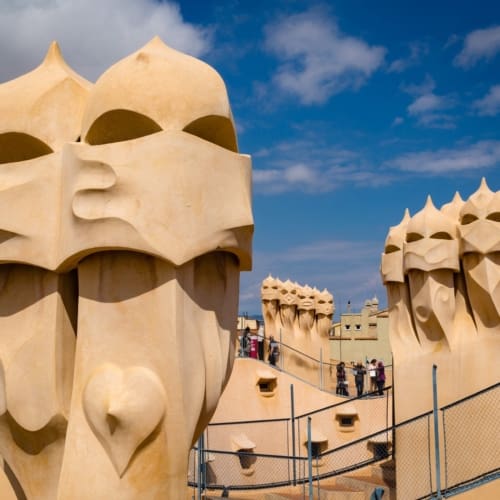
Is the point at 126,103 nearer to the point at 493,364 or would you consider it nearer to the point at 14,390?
the point at 14,390

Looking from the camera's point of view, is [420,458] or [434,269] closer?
[420,458]

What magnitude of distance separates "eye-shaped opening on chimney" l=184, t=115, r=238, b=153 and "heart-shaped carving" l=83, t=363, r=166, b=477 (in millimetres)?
2068

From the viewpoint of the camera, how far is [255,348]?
70.1ft

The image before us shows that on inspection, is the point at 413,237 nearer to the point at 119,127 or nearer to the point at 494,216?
the point at 494,216

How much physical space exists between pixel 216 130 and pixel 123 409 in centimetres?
A: 253

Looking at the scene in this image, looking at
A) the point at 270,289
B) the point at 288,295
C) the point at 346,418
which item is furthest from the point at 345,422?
the point at 270,289

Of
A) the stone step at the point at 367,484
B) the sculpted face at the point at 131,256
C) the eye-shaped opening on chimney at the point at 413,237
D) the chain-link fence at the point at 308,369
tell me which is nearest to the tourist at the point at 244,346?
the chain-link fence at the point at 308,369

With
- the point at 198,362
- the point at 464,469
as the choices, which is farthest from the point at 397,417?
the point at 198,362

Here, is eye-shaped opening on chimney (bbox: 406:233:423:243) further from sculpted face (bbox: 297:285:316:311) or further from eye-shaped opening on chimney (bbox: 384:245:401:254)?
sculpted face (bbox: 297:285:316:311)

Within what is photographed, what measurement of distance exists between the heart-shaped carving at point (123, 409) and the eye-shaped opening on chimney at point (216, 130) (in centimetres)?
207

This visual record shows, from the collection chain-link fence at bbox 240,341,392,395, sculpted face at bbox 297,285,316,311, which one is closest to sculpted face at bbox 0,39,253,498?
chain-link fence at bbox 240,341,392,395

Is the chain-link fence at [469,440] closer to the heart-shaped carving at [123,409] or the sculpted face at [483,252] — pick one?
the sculpted face at [483,252]

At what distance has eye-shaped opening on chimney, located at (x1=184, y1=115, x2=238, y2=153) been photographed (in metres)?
5.80

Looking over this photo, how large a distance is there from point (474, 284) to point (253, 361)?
883 centimetres
